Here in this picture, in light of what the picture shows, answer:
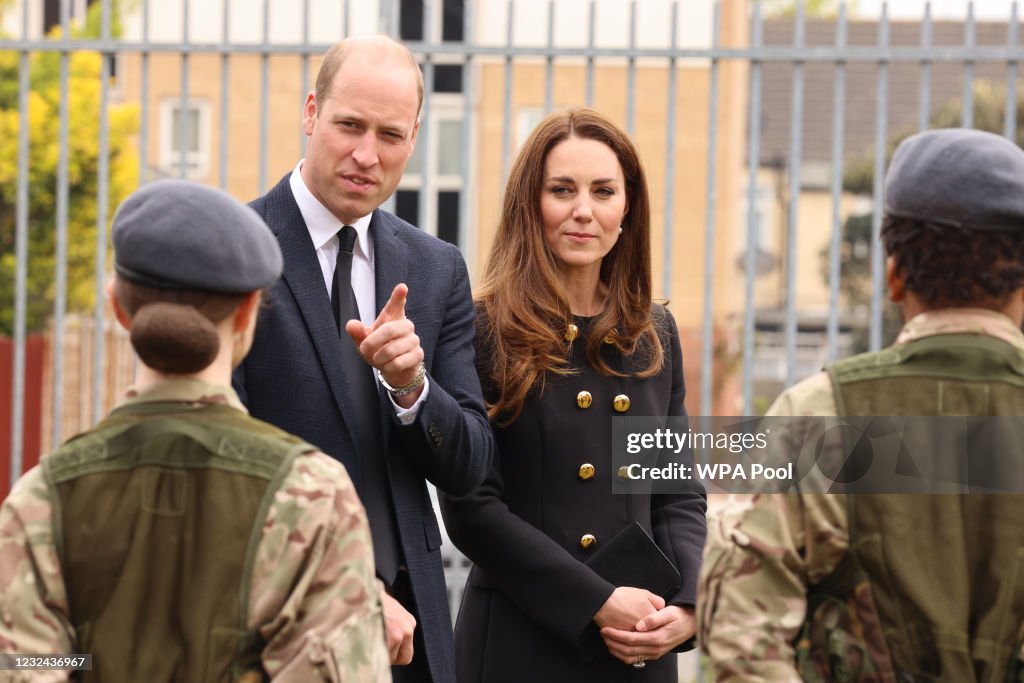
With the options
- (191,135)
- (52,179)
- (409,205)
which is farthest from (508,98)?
(52,179)

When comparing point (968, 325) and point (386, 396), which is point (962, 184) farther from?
point (386, 396)

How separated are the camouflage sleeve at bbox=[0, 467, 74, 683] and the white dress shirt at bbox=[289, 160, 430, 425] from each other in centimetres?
97

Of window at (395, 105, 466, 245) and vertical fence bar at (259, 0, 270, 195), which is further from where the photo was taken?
window at (395, 105, 466, 245)

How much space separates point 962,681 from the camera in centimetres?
208

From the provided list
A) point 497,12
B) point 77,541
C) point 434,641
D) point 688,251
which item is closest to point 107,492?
point 77,541

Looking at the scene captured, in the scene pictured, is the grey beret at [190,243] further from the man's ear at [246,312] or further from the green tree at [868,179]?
the green tree at [868,179]

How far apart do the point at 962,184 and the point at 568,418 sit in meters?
1.23

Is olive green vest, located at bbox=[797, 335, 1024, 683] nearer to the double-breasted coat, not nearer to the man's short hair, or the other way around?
the double-breasted coat

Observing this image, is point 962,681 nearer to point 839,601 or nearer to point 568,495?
point 839,601

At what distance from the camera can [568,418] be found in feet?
10.4

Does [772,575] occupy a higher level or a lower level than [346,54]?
lower

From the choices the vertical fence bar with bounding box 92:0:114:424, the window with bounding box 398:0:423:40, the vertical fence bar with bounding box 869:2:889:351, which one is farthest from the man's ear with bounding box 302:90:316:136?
the window with bounding box 398:0:423:40

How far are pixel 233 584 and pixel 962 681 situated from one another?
105 cm

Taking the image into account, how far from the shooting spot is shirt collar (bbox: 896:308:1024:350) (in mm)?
2154
